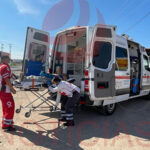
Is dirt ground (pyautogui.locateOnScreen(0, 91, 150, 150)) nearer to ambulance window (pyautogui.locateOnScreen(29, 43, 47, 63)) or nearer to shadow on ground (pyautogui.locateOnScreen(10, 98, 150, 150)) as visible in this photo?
shadow on ground (pyautogui.locateOnScreen(10, 98, 150, 150))

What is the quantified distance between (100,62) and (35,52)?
2.29 m

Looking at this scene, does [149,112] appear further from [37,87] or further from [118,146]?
[37,87]

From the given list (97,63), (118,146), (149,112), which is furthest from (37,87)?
(149,112)

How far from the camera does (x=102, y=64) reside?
4.09 meters

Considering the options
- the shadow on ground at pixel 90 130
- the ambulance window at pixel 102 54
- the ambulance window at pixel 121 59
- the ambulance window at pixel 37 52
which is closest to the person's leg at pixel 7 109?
the shadow on ground at pixel 90 130

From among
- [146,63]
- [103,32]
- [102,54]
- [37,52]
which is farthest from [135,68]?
[37,52]

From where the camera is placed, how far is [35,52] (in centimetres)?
503

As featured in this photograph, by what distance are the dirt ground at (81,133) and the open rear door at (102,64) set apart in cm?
84

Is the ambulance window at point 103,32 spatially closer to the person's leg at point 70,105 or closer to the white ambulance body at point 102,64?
the white ambulance body at point 102,64

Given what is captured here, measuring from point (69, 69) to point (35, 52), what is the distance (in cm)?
149

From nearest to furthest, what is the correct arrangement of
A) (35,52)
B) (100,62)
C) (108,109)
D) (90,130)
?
(90,130), (100,62), (108,109), (35,52)

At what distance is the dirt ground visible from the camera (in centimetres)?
293

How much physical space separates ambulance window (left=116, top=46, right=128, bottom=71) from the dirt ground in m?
1.60

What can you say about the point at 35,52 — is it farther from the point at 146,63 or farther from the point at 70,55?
the point at 146,63
